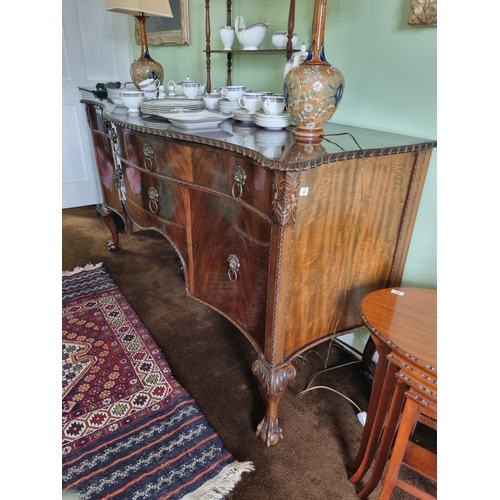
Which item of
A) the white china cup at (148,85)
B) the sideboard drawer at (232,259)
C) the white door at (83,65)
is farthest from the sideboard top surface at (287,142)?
the white door at (83,65)

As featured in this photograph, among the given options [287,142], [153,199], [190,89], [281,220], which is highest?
[190,89]

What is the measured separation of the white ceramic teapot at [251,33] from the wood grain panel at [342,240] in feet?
3.12

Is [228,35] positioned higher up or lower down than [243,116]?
higher up

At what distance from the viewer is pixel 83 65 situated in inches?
122

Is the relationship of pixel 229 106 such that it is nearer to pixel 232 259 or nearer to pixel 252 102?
pixel 252 102

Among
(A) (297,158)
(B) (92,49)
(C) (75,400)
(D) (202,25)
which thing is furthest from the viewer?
(B) (92,49)

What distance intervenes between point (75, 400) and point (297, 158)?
4.01 ft

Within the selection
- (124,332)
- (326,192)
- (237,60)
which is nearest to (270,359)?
(326,192)

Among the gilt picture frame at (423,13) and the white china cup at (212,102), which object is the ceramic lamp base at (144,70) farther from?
the gilt picture frame at (423,13)

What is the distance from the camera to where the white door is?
9.73ft

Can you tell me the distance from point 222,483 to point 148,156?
110 cm

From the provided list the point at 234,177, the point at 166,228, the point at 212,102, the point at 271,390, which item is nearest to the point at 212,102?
the point at 212,102
